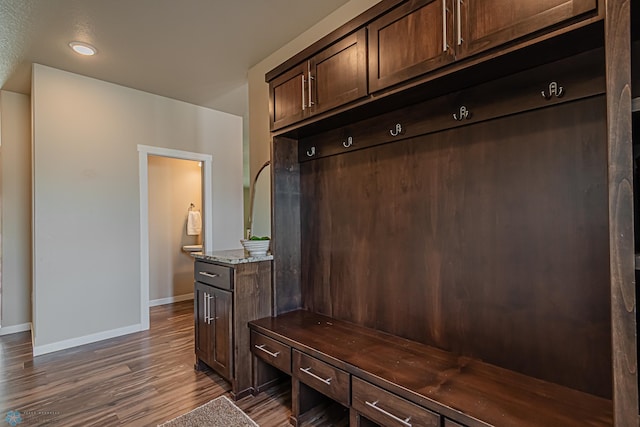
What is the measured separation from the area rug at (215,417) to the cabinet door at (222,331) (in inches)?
8.1

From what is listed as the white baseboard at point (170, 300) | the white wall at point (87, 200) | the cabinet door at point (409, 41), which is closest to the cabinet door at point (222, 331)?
the cabinet door at point (409, 41)

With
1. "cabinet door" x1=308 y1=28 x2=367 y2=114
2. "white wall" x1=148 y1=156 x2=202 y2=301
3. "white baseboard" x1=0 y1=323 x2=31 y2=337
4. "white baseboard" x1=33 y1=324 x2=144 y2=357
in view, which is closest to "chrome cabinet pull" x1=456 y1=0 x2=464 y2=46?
"cabinet door" x1=308 y1=28 x2=367 y2=114

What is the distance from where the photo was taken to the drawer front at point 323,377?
1.67 metres

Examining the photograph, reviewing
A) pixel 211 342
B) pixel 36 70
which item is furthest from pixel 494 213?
pixel 36 70

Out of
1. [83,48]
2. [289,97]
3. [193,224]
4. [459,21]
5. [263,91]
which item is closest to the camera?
[459,21]

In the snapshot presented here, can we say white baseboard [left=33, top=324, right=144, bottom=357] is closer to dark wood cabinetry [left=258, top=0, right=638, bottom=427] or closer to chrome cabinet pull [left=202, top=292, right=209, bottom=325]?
chrome cabinet pull [left=202, top=292, right=209, bottom=325]

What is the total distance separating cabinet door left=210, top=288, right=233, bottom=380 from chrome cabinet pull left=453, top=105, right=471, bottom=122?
1.81m

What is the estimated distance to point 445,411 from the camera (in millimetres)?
1262

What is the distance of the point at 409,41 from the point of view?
155 cm

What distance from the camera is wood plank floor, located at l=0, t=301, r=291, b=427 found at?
2.13 metres

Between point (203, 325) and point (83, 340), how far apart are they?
5.71 feet

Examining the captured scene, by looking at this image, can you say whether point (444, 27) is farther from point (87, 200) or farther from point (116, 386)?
point (87, 200)

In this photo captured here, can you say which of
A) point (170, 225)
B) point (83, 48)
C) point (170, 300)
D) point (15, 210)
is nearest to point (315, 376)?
point (83, 48)

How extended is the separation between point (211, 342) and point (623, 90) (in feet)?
8.88
